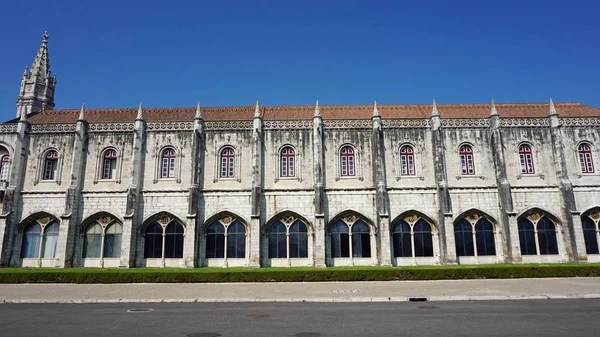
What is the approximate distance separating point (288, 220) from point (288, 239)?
1.38 meters

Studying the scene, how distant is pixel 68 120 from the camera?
33.8 m

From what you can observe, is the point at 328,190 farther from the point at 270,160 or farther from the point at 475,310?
the point at 475,310

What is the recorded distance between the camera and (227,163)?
3030cm

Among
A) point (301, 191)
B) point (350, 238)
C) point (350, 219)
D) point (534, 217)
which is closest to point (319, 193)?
point (301, 191)

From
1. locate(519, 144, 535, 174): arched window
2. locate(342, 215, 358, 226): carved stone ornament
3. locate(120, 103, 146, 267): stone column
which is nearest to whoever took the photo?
locate(120, 103, 146, 267): stone column

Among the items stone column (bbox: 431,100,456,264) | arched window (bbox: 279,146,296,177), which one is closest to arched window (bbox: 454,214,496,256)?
stone column (bbox: 431,100,456,264)

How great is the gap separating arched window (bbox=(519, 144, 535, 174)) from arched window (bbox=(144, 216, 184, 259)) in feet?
85.4

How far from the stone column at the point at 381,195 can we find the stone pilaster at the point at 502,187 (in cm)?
811

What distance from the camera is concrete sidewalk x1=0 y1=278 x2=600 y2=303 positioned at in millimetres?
15141

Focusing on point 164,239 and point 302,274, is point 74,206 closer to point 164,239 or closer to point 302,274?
point 164,239

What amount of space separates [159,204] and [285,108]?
44.3 ft

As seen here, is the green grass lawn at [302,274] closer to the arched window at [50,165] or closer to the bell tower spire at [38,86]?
the arched window at [50,165]

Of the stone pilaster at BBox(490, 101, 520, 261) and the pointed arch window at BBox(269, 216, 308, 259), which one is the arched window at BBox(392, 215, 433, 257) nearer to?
the stone pilaster at BBox(490, 101, 520, 261)

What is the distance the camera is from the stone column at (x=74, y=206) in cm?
2784
